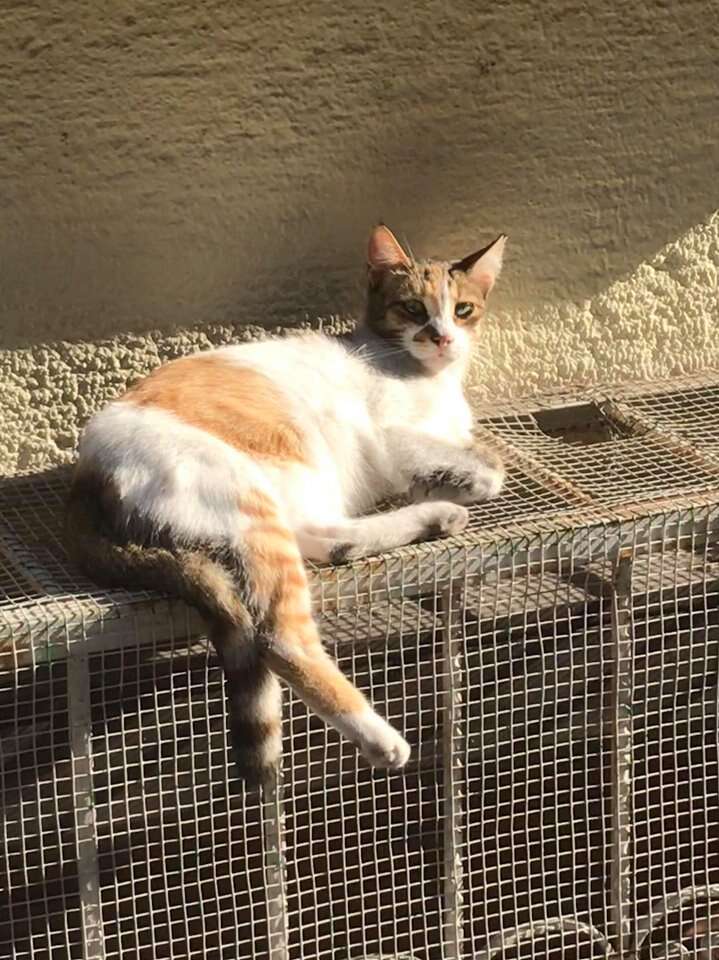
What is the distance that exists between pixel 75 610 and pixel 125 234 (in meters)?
0.86

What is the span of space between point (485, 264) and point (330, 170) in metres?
0.34

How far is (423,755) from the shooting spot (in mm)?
2664

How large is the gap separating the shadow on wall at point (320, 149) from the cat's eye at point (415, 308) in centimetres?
21

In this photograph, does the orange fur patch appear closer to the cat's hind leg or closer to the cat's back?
the cat's back

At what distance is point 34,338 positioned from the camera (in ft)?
9.45

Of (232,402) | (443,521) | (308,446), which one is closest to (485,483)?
(443,521)

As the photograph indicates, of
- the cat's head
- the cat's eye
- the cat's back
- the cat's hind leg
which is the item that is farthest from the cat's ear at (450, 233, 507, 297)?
the cat's hind leg

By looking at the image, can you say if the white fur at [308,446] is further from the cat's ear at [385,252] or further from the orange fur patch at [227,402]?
the cat's ear at [385,252]

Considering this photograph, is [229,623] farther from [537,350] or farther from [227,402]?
[537,350]

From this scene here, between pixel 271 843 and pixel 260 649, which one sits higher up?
pixel 260 649

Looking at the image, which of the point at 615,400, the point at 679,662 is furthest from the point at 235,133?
the point at 679,662

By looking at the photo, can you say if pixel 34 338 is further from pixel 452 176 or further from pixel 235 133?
pixel 452 176

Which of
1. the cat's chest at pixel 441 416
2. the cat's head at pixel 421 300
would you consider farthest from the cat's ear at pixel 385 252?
the cat's chest at pixel 441 416

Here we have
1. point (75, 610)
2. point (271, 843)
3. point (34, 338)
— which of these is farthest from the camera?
point (34, 338)
